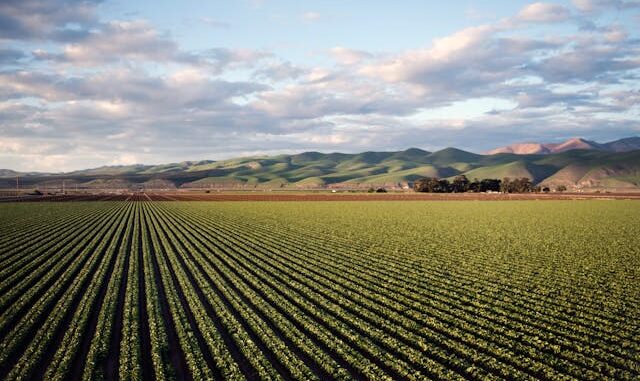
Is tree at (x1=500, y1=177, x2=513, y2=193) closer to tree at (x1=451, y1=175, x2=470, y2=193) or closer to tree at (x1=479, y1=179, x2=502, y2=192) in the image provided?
tree at (x1=479, y1=179, x2=502, y2=192)

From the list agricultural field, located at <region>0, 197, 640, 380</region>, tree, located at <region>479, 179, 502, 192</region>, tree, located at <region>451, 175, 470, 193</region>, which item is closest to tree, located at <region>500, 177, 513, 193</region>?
tree, located at <region>479, 179, 502, 192</region>

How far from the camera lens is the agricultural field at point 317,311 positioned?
13062 millimetres

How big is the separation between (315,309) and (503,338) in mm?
7372

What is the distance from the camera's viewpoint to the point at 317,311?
17.8 metres

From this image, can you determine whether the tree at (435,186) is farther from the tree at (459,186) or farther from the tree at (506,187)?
the tree at (506,187)

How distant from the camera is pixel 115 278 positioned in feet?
78.9

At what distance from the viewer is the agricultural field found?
13062 mm

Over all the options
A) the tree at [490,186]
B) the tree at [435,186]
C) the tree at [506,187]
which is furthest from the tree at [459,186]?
the tree at [506,187]

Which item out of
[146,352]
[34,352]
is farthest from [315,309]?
[34,352]

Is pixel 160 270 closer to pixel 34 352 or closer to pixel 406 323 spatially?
pixel 34 352

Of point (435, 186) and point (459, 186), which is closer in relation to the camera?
point (459, 186)

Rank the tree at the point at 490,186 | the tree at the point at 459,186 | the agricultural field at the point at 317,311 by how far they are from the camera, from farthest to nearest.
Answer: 1. the tree at the point at 490,186
2. the tree at the point at 459,186
3. the agricultural field at the point at 317,311

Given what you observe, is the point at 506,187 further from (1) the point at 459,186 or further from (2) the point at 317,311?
(2) the point at 317,311

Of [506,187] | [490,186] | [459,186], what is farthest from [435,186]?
[506,187]
